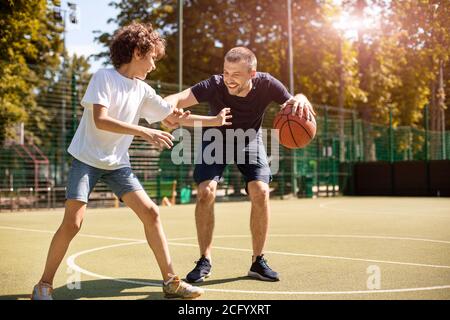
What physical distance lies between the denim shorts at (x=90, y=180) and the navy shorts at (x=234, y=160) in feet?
3.39

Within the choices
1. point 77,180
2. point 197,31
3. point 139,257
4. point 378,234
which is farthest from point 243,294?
point 197,31

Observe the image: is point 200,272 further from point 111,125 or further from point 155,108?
point 111,125

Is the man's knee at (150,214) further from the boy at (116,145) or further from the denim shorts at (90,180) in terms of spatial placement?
the denim shorts at (90,180)

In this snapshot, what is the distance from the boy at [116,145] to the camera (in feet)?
12.7

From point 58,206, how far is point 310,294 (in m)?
12.9

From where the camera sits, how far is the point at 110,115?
3971 mm

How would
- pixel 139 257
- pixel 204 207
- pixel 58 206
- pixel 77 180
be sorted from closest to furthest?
pixel 77 180
pixel 204 207
pixel 139 257
pixel 58 206

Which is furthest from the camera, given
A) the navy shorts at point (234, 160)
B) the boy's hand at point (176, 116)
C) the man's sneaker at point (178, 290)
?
the navy shorts at point (234, 160)

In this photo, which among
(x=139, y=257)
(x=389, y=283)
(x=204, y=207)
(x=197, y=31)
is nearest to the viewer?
(x=389, y=283)

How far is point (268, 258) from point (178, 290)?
2.18 meters

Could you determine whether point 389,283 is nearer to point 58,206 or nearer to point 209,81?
point 209,81

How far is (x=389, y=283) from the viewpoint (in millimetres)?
4492

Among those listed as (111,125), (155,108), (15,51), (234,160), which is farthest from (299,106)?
(15,51)

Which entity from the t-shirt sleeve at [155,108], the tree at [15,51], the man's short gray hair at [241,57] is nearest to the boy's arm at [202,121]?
the t-shirt sleeve at [155,108]
